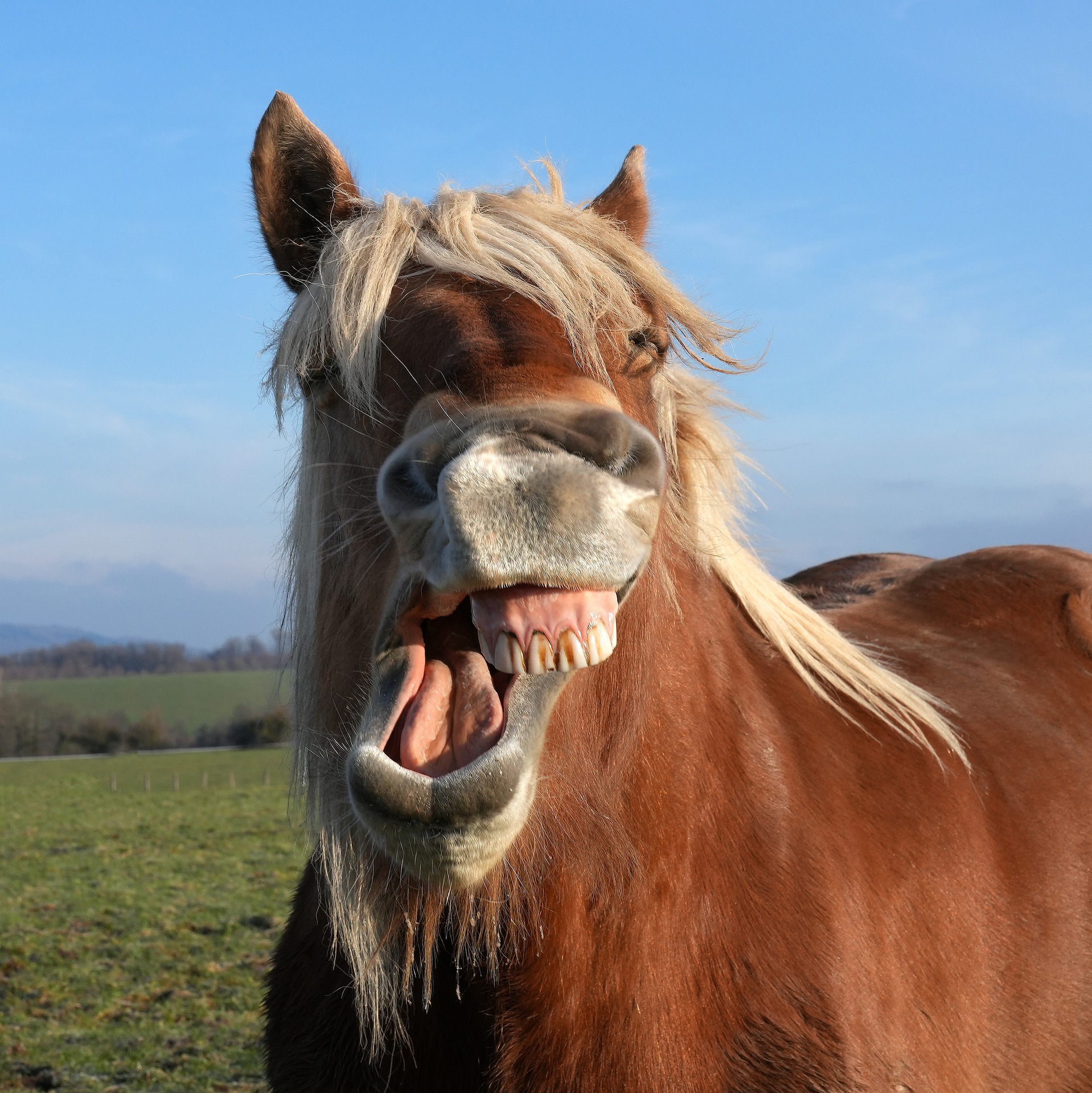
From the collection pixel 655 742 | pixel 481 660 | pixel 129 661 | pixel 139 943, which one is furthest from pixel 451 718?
pixel 129 661

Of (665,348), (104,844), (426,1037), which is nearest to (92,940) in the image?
(104,844)

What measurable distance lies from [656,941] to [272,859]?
1389 centimetres

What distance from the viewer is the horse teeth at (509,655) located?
1.52m

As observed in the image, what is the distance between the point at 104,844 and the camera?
16922 millimetres

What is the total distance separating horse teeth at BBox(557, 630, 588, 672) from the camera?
1506 millimetres

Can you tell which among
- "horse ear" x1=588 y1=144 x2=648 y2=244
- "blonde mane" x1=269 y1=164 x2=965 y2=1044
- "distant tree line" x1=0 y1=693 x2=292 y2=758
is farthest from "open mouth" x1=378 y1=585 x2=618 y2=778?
"distant tree line" x1=0 y1=693 x2=292 y2=758

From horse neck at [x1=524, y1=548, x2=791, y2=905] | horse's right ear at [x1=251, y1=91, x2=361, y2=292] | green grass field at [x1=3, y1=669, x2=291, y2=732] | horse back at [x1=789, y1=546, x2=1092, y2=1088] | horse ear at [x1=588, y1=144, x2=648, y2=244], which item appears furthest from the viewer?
green grass field at [x1=3, y1=669, x2=291, y2=732]

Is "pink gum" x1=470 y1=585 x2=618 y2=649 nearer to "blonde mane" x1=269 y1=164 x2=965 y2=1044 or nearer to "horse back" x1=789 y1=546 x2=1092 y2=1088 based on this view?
"blonde mane" x1=269 y1=164 x2=965 y2=1044

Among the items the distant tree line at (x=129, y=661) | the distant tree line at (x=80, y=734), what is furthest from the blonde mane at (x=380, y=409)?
the distant tree line at (x=129, y=661)

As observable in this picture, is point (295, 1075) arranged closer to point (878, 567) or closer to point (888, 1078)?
point (888, 1078)

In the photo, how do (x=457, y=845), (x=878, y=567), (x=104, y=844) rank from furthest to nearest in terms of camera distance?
(x=104, y=844) < (x=878, y=567) < (x=457, y=845)

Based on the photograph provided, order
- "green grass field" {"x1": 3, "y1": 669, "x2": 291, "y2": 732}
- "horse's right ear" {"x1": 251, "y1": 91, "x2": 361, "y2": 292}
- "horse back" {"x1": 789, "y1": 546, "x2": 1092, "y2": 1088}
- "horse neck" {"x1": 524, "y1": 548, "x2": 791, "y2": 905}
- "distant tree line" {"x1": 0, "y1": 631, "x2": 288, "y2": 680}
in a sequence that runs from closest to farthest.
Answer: "horse neck" {"x1": 524, "y1": 548, "x2": 791, "y2": 905}, "horse back" {"x1": 789, "y1": 546, "x2": 1092, "y2": 1088}, "horse's right ear" {"x1": 251, "y1": 91, "x2": 361, "y2": 292}, "green grass field" {"x1": 3, "y1": 669, "x2": 291, "y2": 732}, "distant tree line" {"x1": 0, "y1": 631, "x2": 288, "y2": 680}

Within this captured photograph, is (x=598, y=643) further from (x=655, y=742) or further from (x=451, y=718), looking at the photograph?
(x=655, y=742)

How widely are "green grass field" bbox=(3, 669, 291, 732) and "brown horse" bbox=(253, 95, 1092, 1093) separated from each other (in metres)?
54.5
